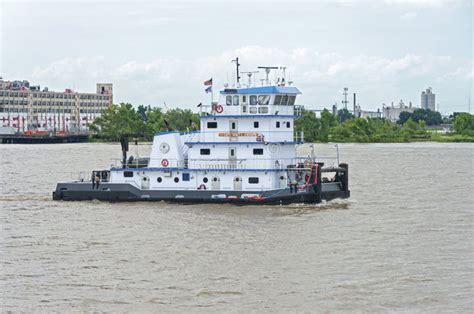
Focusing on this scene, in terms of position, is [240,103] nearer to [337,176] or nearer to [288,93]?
[288,93]

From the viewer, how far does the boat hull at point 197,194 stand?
1844 inches

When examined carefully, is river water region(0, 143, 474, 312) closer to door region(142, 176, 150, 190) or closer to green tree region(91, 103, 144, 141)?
door region(142, 176, 150, 190)

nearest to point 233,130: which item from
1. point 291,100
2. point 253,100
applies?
point 253,100

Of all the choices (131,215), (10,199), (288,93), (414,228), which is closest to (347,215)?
(414,228)

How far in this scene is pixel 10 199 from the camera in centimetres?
5416

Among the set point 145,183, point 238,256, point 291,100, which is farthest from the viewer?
point 145,183

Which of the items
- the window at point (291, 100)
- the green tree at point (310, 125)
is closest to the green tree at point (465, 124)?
the green tree at point (310, 125)

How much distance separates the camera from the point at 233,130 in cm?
4853

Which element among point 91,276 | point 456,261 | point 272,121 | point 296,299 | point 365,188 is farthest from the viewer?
point 365,188

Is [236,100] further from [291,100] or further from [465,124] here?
[465,124]

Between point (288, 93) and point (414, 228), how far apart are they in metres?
11.8

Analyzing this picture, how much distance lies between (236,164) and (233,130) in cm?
196

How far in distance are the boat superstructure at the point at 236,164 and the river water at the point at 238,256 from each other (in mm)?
1125

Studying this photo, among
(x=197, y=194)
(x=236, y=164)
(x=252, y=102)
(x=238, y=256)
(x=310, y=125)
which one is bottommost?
(x=238, y=256)
